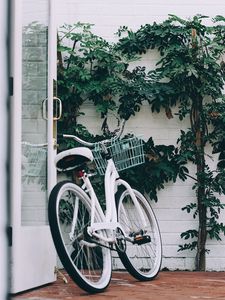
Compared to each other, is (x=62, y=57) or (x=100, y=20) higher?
(x=100, y=20)

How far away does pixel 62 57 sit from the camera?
506cm

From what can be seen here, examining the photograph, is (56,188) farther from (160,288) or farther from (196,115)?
(196,115)

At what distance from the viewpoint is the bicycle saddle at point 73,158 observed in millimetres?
3376

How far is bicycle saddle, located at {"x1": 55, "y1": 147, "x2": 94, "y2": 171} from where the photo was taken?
133 inches

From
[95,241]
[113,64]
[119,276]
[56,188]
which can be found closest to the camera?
[56,188]

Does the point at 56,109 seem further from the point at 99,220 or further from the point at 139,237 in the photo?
the point at 139,237

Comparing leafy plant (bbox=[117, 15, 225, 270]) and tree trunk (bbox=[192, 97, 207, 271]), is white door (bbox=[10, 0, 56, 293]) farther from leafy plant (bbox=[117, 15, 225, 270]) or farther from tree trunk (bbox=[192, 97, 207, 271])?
tree trunk (bbox=[192, 97, 207, 271])

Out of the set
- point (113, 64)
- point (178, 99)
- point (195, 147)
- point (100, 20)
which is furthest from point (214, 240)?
point (100, 20)

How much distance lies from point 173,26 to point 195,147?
1026 millimetres

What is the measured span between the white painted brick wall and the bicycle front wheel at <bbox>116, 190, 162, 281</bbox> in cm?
48

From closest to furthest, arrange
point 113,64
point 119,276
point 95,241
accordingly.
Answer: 1. point 95,241
2. point 119,276
3. point 113,64

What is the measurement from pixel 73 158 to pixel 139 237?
2.54 ft

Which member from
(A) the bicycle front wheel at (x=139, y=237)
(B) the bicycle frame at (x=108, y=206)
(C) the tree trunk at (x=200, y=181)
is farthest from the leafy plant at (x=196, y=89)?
(B) the bicycle frame at (x=108, y=206)

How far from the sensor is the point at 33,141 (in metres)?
3.69
